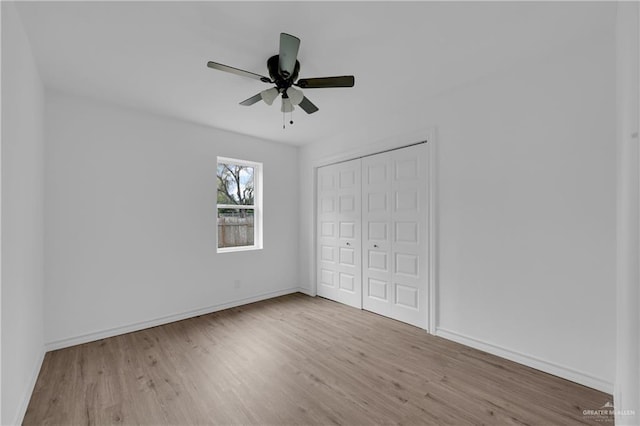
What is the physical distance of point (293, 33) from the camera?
2.03 metres

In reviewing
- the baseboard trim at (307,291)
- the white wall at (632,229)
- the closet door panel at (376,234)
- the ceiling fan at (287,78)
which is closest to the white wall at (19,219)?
the ceiling fan at (287,78)

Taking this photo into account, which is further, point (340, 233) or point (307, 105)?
point (340, 233)

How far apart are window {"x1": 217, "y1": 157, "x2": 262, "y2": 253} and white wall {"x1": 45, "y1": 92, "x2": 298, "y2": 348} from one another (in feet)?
0.72

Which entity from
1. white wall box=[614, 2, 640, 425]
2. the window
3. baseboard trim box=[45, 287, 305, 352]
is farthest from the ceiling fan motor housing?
baseboard trim box=[45, 287, 305, 352]

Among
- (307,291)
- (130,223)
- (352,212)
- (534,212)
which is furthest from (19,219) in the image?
(534,212)

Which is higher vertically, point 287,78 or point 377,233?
point 287,78

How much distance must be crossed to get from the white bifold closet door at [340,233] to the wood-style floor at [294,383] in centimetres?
102

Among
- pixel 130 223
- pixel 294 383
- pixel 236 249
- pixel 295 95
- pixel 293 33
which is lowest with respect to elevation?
pixel 294 383

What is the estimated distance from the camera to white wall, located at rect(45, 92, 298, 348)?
2.92 metres

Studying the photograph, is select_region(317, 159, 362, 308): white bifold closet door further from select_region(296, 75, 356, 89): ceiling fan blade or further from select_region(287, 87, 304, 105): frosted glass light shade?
select_region(296, 75, 356, 89): ceiling fan blade

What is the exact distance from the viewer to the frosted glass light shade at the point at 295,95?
7.69 ft

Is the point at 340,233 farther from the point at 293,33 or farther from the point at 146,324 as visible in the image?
the point at 293,33

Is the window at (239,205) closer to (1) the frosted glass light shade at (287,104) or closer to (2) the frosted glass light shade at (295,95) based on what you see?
(1) the frosted glass light shade at (287,104)

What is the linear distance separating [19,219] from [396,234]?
3.36 meters
